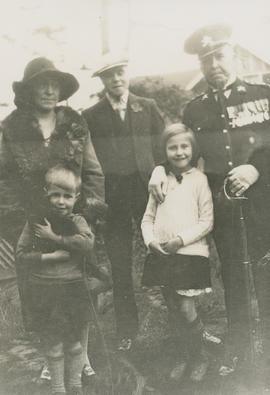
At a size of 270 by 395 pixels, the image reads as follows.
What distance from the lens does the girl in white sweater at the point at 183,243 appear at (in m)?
3.20

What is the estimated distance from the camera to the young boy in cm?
320

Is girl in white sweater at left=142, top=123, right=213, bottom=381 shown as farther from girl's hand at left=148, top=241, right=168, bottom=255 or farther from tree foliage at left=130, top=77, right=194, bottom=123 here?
tree foliage at left=130, top=77, right=194, bottom=123

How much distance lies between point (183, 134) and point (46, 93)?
0.96m

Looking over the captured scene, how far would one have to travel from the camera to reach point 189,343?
10.6 feet

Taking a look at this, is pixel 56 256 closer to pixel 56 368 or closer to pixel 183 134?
pixel 56 368

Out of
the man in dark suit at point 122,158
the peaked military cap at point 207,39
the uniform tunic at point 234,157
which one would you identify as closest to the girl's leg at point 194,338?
the uniform tunic at point 234,157

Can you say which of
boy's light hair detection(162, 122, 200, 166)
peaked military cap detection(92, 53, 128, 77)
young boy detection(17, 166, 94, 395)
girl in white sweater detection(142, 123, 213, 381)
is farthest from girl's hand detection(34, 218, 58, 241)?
peaked military cap detection(92, 53, 128, 77)

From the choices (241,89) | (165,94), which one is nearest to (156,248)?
(165,94)

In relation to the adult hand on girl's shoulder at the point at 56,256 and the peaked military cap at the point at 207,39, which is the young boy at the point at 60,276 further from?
the peaked military cap at the point at 207,39

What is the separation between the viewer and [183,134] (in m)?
3.22

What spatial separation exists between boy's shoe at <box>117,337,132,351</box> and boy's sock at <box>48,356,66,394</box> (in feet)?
1.36

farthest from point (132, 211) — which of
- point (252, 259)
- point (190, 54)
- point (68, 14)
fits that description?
point (68, 14)

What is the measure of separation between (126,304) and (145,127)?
4.06ft

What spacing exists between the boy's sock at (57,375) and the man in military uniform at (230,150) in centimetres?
110
